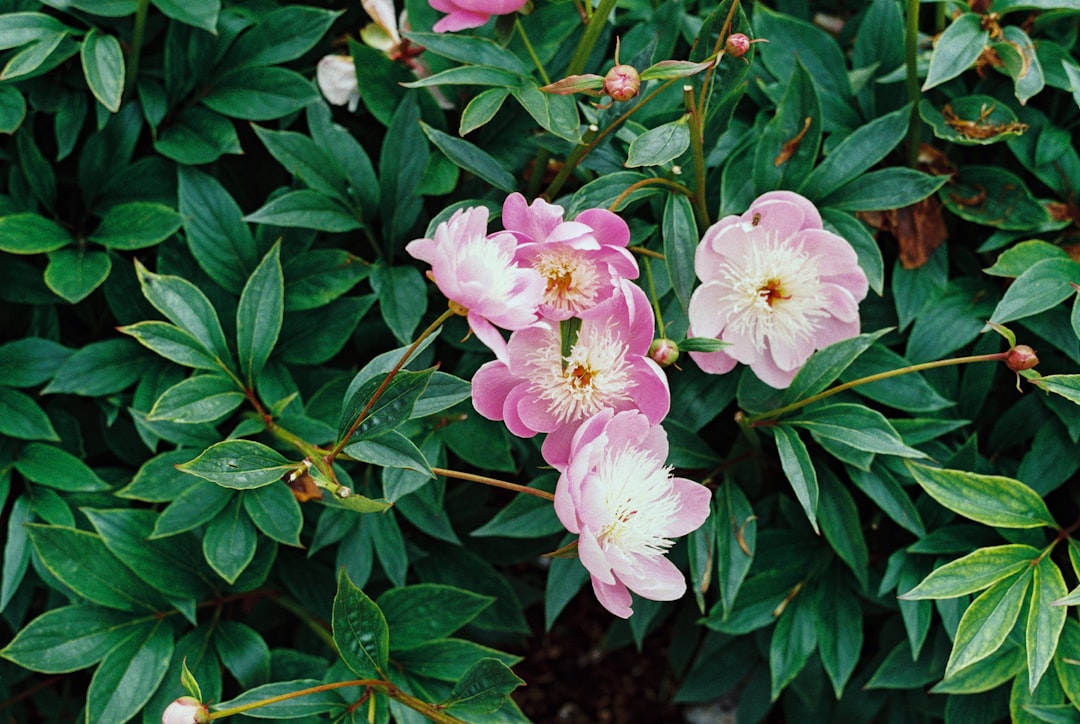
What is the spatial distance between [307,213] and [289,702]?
1.67 ft

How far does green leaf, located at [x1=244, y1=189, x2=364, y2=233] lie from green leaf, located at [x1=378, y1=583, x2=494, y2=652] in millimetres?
406

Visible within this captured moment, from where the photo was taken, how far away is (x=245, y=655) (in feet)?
3.49

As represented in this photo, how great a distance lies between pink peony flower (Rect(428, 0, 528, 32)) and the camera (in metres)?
0.90

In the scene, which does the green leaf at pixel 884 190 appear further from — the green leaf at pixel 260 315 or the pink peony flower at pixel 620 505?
the green leaf at pixel 260 315

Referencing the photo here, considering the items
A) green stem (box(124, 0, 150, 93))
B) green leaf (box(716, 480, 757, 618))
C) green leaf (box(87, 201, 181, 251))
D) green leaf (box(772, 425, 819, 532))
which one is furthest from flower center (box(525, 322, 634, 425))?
green stem (box(124, 0, 150, 93))

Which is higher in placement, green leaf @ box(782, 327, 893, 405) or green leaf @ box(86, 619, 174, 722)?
green leaf @ box(782, 327, 893, 405)

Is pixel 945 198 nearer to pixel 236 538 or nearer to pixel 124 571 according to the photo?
pixel 236 538

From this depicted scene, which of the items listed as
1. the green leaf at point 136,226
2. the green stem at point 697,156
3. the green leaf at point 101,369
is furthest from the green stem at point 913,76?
the green leaf at point 101,369

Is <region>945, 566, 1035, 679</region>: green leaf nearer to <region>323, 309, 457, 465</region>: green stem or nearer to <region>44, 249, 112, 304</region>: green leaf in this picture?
<region>323, 309, 457, 465</region>: green stem

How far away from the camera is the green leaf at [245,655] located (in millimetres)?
1055

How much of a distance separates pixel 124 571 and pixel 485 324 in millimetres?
586

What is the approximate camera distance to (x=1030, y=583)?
966mm

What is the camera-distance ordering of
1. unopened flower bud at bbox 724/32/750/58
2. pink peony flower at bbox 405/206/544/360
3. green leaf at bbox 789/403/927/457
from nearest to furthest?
pink peony flower at bbox 405/206/544/360
unopened flower bud at bbox 724/32/750/58
green leaf at bbox 789/403/927/457

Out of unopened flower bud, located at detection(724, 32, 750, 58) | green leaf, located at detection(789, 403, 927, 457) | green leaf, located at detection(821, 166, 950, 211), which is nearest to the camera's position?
unopened flower bud, located at detection(724, 32, 750, 58)
